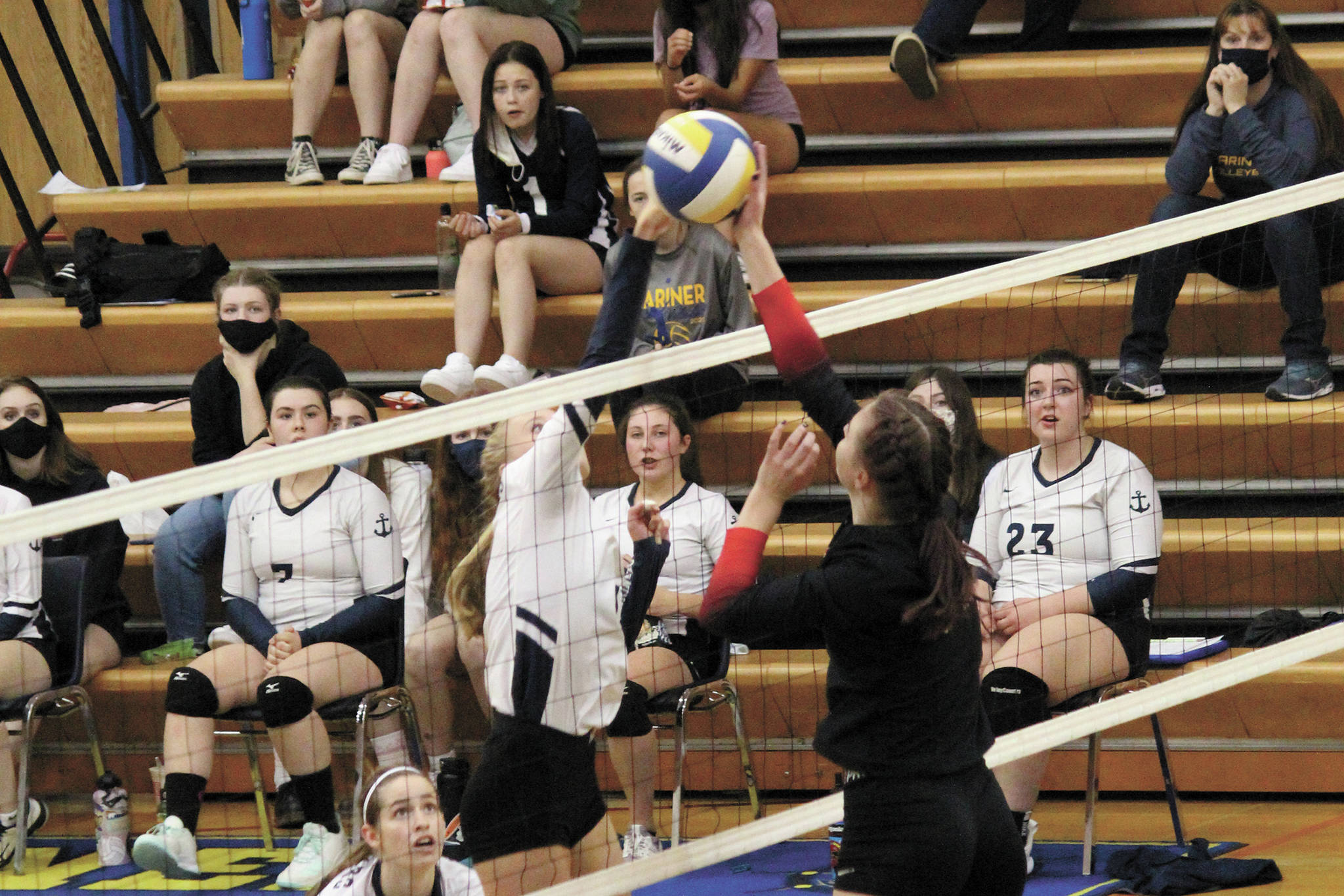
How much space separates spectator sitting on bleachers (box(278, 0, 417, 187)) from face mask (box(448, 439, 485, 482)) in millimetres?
2039

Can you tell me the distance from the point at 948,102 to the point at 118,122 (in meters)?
4.47

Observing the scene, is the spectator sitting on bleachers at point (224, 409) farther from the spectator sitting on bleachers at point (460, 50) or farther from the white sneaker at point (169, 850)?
the spectator sitting on bleachers at point (460, 50)

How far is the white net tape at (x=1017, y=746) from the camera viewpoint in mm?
3336

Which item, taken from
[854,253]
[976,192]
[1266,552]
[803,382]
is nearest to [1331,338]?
[1266,552]

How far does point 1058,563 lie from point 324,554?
7.40ft

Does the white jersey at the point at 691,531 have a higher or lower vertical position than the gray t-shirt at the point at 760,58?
lower

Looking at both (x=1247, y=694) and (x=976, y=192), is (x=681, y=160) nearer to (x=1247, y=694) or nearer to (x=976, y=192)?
(x=1247, y=694)

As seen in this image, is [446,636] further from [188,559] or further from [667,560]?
[188,559]

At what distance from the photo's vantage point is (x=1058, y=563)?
4.60m

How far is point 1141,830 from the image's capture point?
469cm

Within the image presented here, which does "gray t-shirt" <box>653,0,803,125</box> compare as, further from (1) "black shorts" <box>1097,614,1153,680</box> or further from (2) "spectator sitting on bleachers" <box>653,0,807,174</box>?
(1) "black shorts" <box>1097,614,1153,680</box>

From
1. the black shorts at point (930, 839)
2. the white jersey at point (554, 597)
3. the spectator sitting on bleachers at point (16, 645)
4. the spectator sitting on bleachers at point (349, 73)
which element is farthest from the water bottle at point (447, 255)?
the black shorts at point (930, 839)

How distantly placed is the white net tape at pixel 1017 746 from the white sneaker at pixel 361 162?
3.76m

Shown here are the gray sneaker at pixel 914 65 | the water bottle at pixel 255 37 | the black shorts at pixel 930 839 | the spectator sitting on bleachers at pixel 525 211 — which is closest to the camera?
the black shorts at pixel 930 839
